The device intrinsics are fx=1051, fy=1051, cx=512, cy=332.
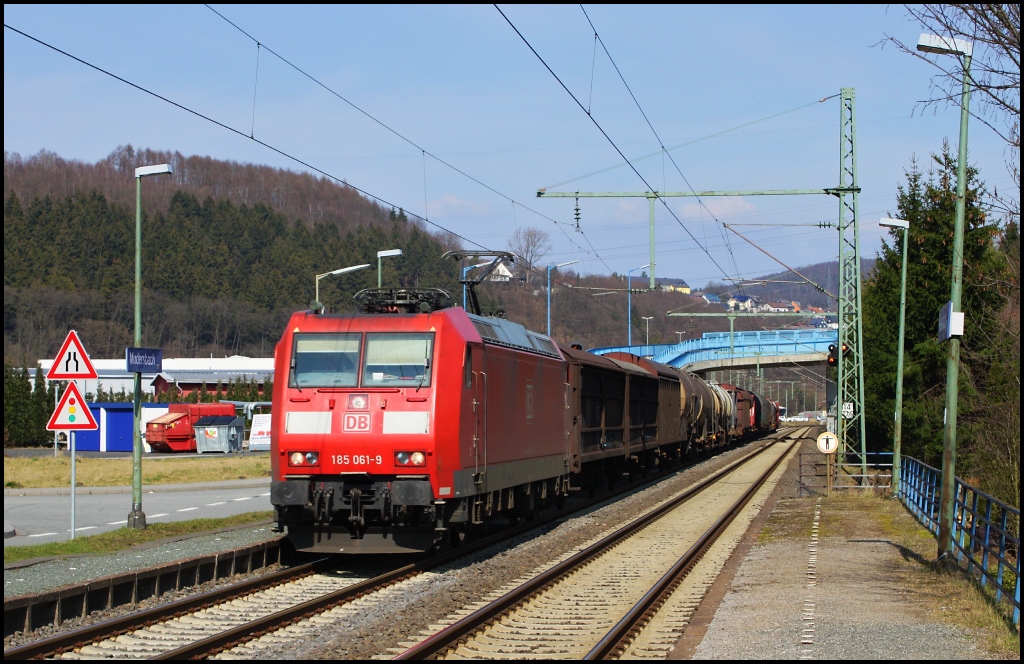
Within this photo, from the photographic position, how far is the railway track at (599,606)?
9461 millimetres


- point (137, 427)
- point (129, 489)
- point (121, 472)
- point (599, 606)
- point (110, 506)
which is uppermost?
point (137, 427)

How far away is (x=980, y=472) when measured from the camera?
74.2ft

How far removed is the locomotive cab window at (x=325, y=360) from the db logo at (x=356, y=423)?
45 centimetres

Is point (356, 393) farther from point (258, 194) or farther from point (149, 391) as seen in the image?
point (258, 194)

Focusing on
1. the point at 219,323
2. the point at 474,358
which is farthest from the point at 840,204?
the point at 219,323

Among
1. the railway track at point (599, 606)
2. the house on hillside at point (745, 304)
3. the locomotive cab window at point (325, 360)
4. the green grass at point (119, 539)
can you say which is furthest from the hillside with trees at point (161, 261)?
the locomotive cab window at point (325, 360)

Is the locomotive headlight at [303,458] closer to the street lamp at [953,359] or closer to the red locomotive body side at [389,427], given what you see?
the red locomotive body side at [389,427]

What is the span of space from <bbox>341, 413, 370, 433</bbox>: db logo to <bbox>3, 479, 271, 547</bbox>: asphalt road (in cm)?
630

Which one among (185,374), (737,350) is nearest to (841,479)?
(737,350)

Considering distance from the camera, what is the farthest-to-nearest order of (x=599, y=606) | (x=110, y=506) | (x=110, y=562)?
(x=110, y=506)
(x=110, y=562)
(x=599, y=606)

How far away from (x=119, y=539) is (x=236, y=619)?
5186 millimetres

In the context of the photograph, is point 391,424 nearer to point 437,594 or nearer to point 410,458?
point 410,458

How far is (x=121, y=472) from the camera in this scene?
3709 cm

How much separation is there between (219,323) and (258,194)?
2576cm
